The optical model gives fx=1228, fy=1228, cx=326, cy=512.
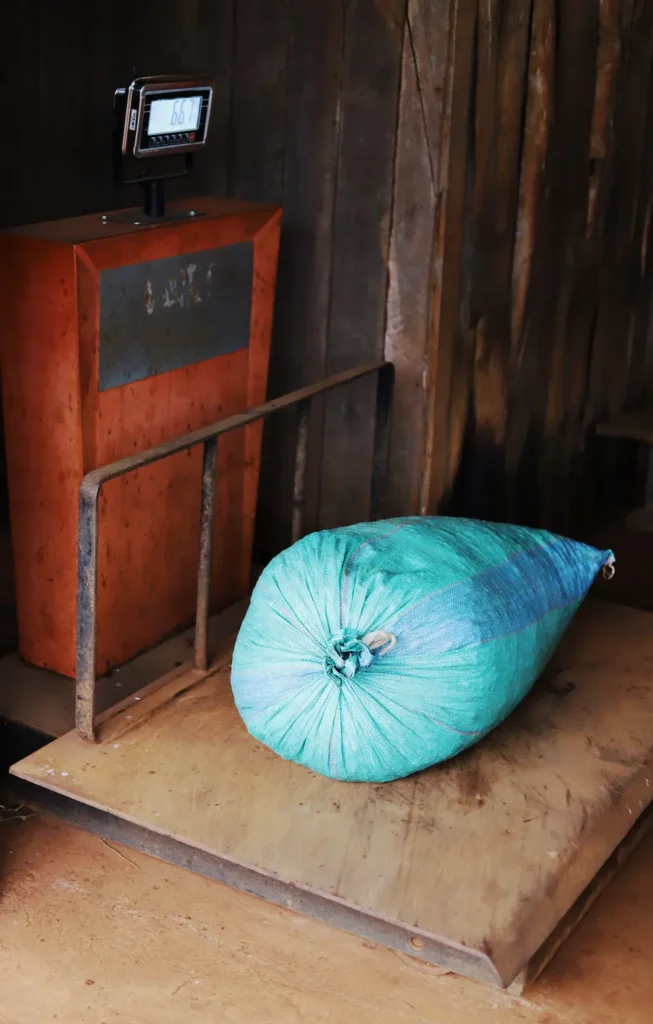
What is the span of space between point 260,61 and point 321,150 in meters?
0.27

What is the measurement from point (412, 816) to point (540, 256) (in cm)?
174

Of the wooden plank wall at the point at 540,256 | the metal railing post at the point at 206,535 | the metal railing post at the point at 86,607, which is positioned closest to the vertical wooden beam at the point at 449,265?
the wooden plank wall at the point at 540,256

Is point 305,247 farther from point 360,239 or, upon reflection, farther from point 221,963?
point 221,963

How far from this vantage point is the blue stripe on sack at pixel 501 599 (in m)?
2.25

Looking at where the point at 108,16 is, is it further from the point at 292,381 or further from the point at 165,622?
the point at 165,622

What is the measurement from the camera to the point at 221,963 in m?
2.27

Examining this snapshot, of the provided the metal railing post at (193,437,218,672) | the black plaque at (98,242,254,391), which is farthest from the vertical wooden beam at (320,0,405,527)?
the metal railing post at (193,437,218,672)

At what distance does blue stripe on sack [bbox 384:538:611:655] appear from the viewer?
2.25 meters

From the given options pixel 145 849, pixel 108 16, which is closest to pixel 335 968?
pixel 145 849

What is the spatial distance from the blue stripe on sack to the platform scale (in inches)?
11.4

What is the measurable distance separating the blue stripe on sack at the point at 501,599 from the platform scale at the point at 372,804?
0.29 metres

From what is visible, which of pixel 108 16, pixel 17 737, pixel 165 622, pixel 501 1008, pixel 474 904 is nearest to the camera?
pixel 474 904

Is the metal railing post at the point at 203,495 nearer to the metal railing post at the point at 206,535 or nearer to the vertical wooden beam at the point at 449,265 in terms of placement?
the metal railing post at the point at 206,535

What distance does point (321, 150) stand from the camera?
3.01 m
